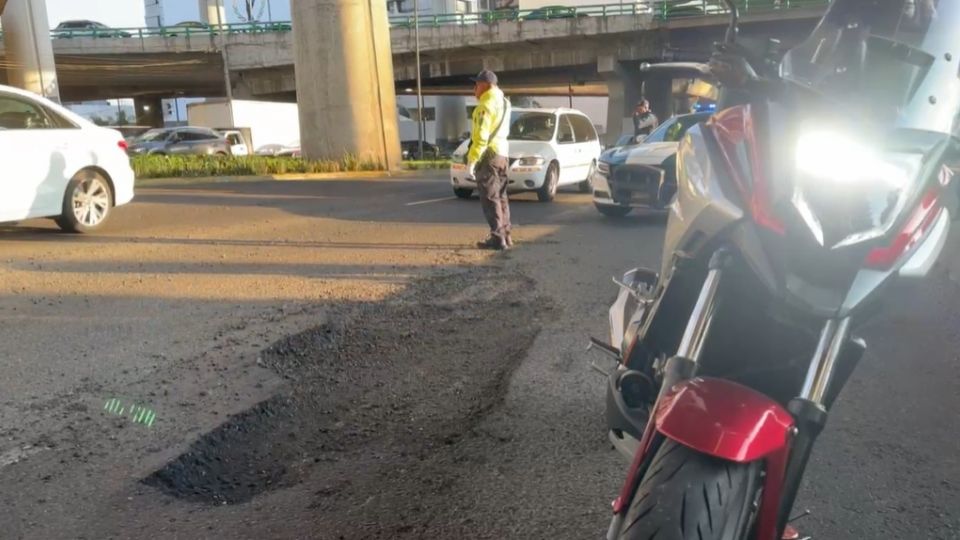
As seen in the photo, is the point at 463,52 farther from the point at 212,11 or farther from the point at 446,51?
the point at 212,11

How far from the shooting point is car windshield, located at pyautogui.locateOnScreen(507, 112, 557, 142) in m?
14.7

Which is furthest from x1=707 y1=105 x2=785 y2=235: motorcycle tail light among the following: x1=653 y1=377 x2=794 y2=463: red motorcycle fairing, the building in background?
the building in background

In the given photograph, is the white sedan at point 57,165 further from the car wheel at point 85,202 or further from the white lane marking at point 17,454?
the white lane marking at point 17,454

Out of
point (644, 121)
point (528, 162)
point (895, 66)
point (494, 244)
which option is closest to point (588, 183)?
point (644, 121)

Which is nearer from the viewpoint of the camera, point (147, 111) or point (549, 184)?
point (549, 184)

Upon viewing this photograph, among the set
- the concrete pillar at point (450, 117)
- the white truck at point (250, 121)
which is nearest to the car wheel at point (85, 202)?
the white truck at point (250, 121)

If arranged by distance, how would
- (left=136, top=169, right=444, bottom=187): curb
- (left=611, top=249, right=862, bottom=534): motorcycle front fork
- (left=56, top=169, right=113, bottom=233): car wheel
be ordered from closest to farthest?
(left=611, top=249, right=862, bottom=534): motorcycle front fork, (left=56, top=169, right=113, bottom=233): car wheel, (left=136, top=169, right=444, bottom=187): curb

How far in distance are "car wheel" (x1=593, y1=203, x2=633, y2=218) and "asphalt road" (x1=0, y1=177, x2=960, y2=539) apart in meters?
3.13

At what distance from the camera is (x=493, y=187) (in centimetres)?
865

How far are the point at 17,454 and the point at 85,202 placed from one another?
6.76m

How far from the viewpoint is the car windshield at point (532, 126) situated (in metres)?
14.7

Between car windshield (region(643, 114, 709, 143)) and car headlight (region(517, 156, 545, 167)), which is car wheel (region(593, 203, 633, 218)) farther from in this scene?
car headlight (region(517, 156, 545, 167))

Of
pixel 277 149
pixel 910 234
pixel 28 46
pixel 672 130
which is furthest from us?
pixel 277 149

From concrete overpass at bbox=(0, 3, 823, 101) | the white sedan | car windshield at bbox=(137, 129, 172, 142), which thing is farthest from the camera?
concrete overpass at bbox=(0, 3, 823, 101)
